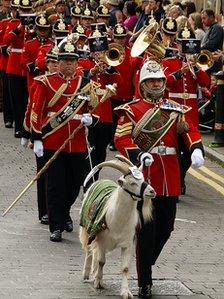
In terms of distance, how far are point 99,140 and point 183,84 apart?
4.13 feet

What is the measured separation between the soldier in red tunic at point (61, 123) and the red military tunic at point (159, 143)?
211cm

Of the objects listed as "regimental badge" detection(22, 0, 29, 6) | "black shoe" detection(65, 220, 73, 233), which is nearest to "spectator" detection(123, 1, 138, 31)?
"regimental badge" detection(22, 0, 29, 6)

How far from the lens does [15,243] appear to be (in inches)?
547

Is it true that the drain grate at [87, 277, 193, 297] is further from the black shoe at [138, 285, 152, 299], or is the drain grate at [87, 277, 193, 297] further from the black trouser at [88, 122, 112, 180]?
the black trouser at [88, 122, 112, 180]

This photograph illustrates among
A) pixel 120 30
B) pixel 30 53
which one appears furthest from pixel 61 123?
pixel 30 53

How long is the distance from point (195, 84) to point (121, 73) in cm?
258

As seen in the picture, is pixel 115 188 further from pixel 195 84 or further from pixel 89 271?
pixel 195 84

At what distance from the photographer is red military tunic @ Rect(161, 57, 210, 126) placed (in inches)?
664

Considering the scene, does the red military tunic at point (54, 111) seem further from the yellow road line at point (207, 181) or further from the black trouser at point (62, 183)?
the yellow road line at point (207, 181)

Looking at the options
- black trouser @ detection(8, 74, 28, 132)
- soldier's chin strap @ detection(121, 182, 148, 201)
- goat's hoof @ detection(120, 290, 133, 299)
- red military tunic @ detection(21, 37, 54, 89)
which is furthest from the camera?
black trouser @ detection(8, 74, 28, 132)

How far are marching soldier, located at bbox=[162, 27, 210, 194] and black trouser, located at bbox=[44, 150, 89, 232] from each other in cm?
277

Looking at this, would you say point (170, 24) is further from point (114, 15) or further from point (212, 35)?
point (114, 15)

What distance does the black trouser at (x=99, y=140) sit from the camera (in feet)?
55.3

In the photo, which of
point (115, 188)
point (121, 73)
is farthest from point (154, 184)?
point (121, 73)
